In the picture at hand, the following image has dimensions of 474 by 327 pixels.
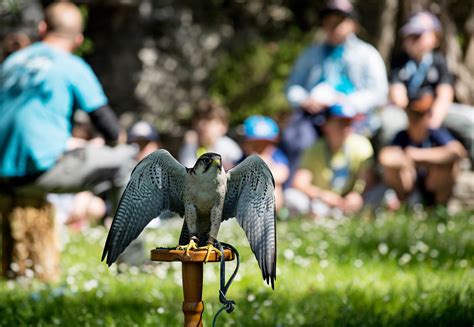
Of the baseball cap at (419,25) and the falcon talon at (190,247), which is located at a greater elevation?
→ the falcon talon at (190,247)

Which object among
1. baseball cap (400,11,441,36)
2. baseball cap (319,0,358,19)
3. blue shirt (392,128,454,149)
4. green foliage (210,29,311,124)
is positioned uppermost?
baseball cap (319,0,358,19)

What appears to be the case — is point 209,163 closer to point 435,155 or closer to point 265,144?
point 265,144

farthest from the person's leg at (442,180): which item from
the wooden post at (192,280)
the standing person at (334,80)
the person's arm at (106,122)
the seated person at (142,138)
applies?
the wooden post at (192,280)

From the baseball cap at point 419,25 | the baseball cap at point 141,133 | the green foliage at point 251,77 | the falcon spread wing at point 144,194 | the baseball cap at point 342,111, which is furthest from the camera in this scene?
the green foliage at point 251,77

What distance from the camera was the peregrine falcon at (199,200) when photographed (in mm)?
2875

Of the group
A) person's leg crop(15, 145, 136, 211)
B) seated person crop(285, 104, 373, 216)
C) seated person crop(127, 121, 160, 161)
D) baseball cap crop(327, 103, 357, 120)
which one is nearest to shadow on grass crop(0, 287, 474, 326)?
person's leg crop(15, 145, 136, 211)

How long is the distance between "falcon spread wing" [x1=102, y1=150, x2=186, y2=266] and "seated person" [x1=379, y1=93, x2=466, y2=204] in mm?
5346

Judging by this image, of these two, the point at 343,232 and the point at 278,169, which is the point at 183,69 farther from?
the point at 343,232

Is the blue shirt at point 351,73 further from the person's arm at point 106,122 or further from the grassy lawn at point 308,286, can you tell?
the person's arm at point 106,122

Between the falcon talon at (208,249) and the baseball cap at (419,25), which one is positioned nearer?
the falcon talon at (208,249)

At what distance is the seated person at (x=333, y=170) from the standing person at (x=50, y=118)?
3.05m

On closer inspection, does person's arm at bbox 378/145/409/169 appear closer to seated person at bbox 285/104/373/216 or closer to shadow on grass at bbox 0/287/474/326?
seated person at bbox 285/104/373/216

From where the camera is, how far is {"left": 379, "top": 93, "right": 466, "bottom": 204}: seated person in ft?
26.8

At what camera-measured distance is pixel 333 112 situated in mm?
8172
